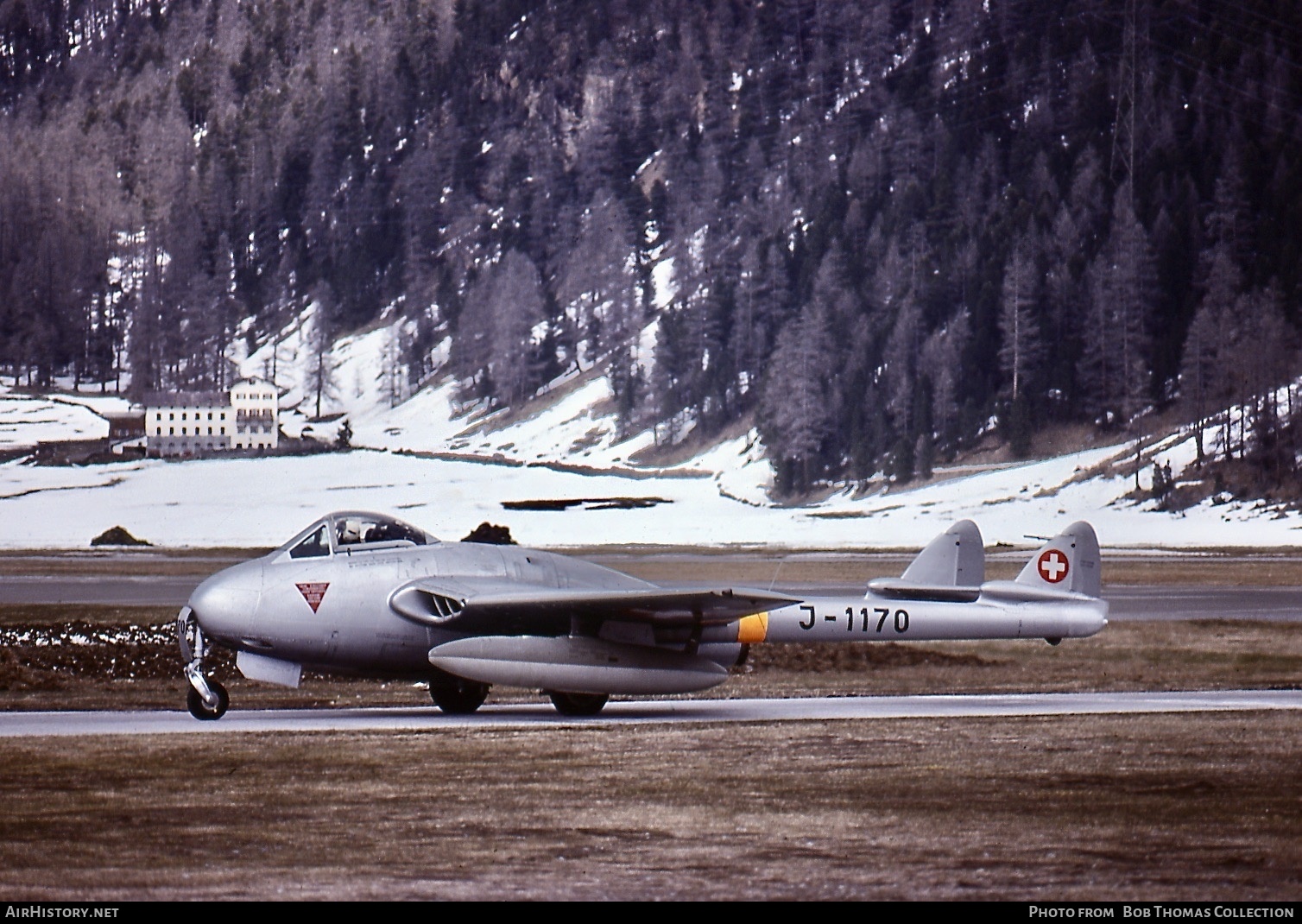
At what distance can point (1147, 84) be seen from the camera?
117 m

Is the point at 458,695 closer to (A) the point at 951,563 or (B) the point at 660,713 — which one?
(B) the point at 660,713

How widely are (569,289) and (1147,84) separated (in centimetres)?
5165

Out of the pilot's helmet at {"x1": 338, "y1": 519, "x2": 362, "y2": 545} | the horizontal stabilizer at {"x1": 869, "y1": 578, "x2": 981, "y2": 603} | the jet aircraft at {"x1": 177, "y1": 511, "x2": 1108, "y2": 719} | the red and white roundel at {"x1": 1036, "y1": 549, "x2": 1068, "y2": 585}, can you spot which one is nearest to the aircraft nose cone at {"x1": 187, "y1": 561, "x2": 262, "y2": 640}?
the jet aircraft at {"x1": 177, "y1": 511, "x2": 1108, "y2": 719}

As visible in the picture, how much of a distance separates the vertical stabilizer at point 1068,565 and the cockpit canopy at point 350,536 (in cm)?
1091

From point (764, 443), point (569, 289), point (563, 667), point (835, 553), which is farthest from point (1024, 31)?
point (563, 667)

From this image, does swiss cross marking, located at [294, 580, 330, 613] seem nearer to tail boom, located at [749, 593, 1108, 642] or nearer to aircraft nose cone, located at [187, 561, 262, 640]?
aircraft nose cone, located at [187, 561, 262, 640]

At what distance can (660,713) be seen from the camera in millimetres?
20469

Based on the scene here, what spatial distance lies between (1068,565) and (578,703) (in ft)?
31.8

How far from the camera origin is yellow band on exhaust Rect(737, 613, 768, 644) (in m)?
20.7

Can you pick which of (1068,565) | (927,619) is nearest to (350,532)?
(927,619)

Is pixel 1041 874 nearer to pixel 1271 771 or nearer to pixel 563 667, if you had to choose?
pixel 1271 771

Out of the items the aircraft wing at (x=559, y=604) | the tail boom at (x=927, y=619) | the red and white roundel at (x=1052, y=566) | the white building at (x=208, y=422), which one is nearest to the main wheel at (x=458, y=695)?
the aircraft wing at (x=559, y=604)

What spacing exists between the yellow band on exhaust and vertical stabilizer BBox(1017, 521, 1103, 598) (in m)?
6.20

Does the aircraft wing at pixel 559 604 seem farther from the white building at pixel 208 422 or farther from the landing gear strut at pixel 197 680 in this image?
the white building at pixel 208 422
